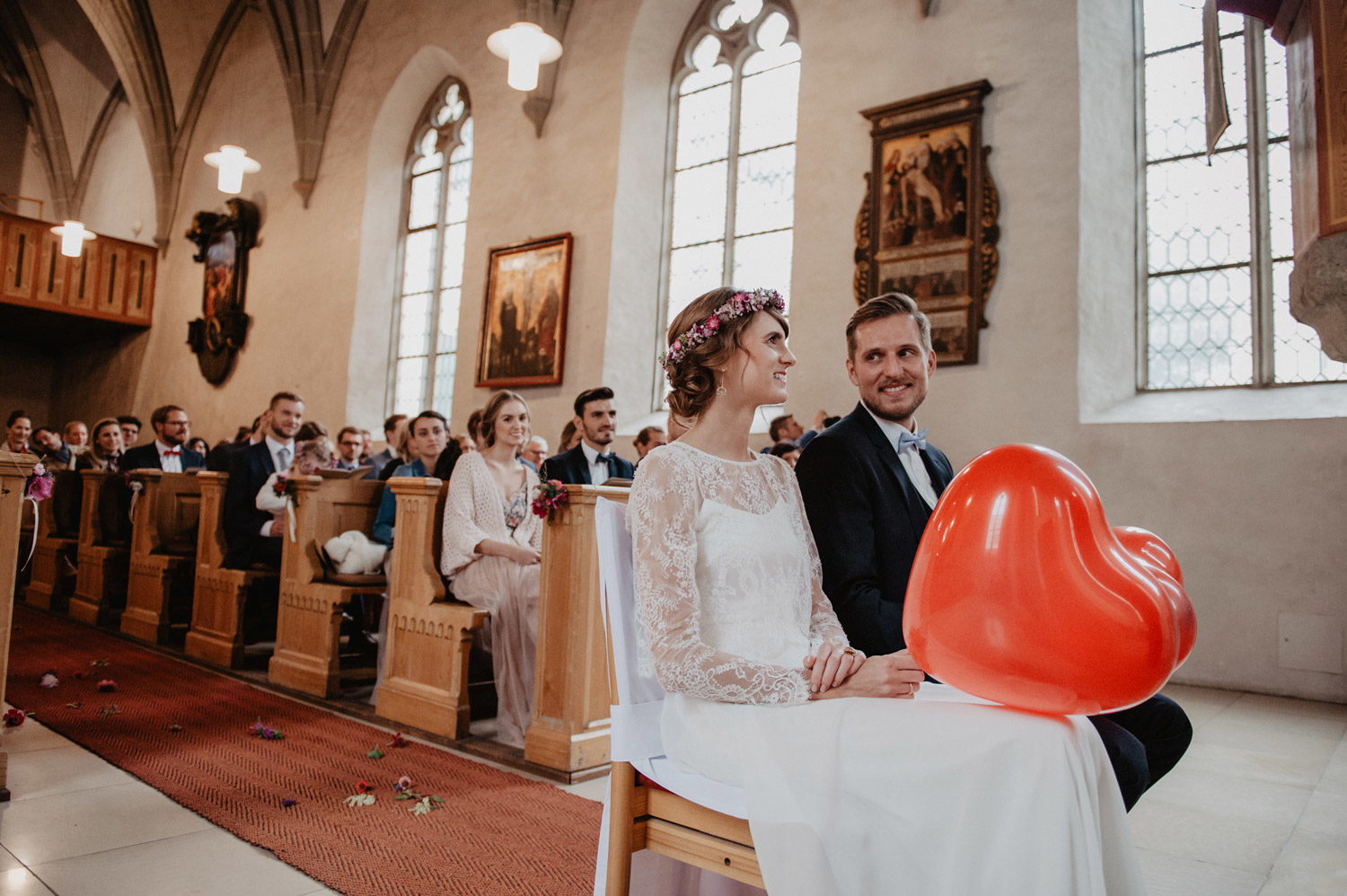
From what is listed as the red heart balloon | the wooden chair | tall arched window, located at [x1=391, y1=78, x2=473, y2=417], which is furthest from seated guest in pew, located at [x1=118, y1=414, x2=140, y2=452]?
the red heart balloon

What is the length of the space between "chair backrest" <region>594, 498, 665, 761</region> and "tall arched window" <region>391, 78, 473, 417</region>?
30.9 feet

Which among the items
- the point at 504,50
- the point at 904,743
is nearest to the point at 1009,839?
the point at 904,743

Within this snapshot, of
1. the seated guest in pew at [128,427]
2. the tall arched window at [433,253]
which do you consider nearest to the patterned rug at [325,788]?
the seated guest in pew at [128,427]

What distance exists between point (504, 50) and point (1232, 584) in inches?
244

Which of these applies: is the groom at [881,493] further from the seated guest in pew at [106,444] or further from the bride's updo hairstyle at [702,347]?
the seated guest in pew at [106,444]

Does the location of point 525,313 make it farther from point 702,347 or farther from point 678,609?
point 678,609

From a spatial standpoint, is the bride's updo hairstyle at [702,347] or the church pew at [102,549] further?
the church pew at [102,549]

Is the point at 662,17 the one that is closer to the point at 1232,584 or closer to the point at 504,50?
the point at 504,50

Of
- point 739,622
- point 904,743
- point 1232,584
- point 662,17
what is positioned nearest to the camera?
point 904,743

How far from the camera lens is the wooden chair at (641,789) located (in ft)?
5.31

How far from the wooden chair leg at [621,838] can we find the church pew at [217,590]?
4.61 meters

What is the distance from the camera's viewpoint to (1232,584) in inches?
218

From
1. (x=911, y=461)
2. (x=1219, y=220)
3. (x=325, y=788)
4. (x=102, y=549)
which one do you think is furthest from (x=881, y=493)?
(x=102, y=549)

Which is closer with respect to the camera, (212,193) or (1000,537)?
(1000,537)
